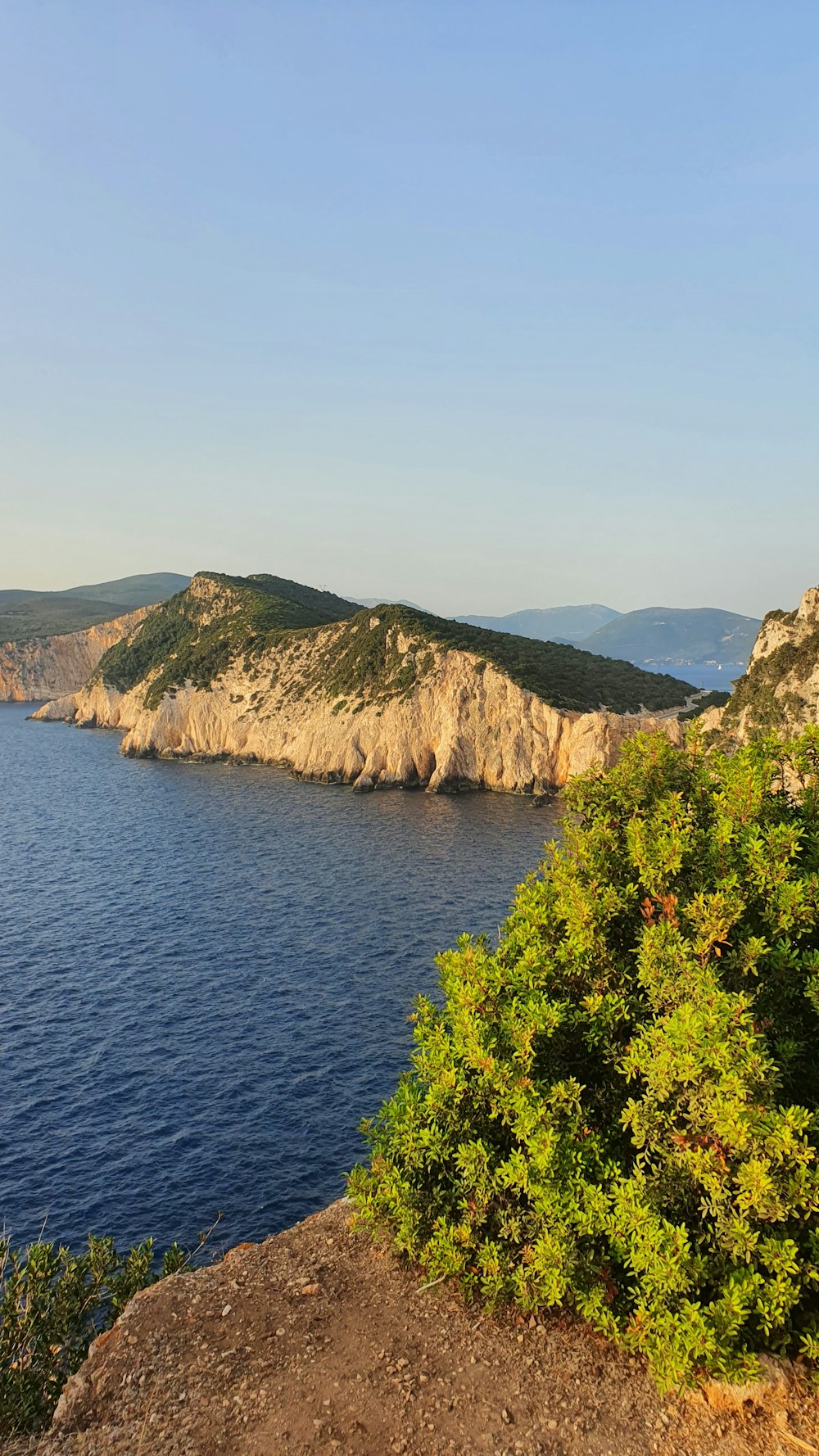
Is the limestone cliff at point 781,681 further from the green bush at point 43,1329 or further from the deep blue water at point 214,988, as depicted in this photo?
the green bush at point 43,1329

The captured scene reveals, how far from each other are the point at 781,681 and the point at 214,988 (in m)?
55.4

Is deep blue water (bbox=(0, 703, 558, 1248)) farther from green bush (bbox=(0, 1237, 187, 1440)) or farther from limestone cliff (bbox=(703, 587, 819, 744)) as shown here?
limestone cliff (bbox=(703, 587, 819, 744))

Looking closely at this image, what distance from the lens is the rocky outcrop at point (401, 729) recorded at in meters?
99.1

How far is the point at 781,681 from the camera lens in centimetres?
7225

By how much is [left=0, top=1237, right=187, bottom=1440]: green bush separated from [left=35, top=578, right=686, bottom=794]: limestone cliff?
240 feet

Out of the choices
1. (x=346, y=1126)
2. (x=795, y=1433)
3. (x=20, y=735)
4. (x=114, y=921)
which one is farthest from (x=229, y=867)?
(x=20, y=735)

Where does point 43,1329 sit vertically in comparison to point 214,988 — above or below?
above

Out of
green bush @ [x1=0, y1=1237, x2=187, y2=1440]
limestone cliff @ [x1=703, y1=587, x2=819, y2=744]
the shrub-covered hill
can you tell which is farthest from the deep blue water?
the shrub-covered hill

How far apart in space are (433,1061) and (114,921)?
44885 mm

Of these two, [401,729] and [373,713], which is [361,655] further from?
[401,729]

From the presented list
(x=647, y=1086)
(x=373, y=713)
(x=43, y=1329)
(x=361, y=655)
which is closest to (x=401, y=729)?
(x=373, y=713)

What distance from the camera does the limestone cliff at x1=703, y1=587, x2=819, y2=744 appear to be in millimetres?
68562

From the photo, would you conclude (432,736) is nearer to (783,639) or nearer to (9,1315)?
(783,639)

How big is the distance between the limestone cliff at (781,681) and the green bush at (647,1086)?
52453mm
